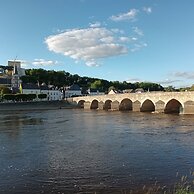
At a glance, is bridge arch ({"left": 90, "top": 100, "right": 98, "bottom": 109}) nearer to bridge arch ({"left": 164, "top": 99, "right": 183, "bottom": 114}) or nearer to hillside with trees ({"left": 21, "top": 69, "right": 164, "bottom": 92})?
bridge arch ({"left": 164, "top": 99, "right": 183, "bottom": 114})

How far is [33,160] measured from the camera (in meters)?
15.2

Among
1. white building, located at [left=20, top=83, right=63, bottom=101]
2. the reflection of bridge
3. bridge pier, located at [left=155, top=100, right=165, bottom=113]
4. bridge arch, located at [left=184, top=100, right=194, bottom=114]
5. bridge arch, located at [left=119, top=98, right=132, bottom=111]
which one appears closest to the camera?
bridge arch, located at [left=184, top=100, right=194, bottom=114]

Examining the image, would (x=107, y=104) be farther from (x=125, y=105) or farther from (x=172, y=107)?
(x=172, y=107)

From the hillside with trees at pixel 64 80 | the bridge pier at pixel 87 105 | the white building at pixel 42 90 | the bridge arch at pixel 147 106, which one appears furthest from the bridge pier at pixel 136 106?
the hillside with trees at pixel 64 80

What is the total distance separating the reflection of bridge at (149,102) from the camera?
1529 inches

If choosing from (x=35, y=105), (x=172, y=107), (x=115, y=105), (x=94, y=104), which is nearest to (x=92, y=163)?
(x=172, y=107)

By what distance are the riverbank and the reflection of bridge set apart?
946cm

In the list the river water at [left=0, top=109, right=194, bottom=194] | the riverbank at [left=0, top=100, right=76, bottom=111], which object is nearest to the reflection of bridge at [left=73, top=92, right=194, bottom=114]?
the riverbank at [left=0, top=100, right=76, bottom=111]

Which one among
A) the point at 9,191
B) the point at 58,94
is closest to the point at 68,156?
the point at 9,191

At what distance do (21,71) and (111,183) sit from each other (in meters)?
129

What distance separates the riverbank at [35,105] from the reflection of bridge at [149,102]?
9.46 meters

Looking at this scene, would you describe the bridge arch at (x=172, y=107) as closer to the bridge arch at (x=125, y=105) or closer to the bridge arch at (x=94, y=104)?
the bridge arch at (x=125, y=105)

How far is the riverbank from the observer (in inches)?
2830

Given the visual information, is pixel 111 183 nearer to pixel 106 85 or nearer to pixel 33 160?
pixel 33 160
